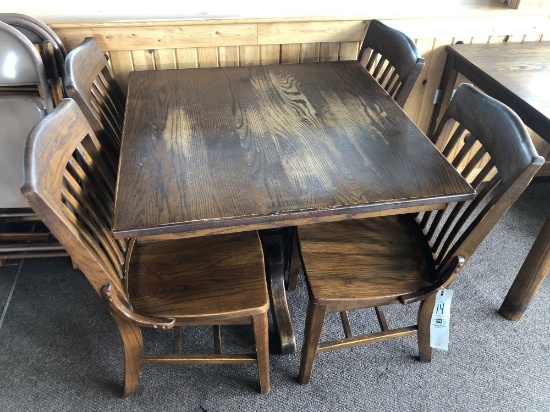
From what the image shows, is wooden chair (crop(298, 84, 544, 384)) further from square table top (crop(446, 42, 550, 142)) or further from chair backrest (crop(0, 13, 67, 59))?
chair backrest (crop(0, 13, 67, 59))

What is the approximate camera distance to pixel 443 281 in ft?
3.95

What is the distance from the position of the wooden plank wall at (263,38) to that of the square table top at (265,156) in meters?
0.14

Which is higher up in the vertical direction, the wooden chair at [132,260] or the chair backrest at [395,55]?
the chair backrest at [395,55]

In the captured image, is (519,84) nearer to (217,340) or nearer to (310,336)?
(310,336)

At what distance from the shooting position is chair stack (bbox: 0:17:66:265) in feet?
4.69

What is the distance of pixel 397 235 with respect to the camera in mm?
1395

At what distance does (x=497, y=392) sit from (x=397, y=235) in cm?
63

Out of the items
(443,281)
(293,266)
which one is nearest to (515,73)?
(443,281)

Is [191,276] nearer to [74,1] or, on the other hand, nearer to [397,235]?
[397,235]

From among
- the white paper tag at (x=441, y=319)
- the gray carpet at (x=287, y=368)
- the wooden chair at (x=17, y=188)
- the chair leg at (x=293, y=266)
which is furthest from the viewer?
the chair leg at (x=293, y=266)

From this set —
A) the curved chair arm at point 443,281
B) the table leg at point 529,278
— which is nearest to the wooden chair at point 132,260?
the curved chair arm at point 443,281

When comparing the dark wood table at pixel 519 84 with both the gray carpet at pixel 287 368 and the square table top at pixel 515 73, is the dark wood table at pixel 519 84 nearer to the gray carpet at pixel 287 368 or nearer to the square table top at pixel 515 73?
the square table top at pixel 515 73

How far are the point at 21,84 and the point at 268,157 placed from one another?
0.95m

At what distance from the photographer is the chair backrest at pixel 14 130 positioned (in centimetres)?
151
